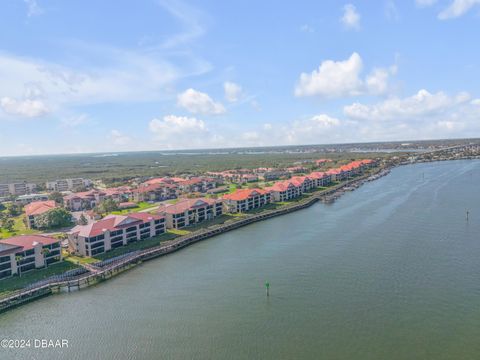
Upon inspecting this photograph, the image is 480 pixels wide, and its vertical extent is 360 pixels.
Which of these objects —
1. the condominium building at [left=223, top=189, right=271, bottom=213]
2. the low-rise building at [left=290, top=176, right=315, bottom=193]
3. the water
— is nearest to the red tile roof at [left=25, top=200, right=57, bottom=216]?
the water

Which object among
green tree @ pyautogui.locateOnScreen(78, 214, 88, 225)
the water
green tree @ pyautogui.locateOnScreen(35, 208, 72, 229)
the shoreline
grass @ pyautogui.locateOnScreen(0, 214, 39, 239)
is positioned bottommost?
the water

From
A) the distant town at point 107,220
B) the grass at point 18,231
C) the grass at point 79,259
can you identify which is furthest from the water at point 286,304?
the grass at point 18,231

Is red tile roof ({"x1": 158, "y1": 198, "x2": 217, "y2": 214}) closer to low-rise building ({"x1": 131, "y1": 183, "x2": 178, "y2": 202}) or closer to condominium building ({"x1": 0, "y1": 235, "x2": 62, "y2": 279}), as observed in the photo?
condominium building ({"x1": 0, "y1": 235, "x2": 62, "y2": 279})

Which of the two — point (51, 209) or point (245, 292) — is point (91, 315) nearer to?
point (245, 292)

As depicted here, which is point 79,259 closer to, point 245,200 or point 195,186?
point 245,200

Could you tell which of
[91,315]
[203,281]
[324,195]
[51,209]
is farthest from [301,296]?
[324,195]

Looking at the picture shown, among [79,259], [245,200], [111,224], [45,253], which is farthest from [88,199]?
[45,253]
